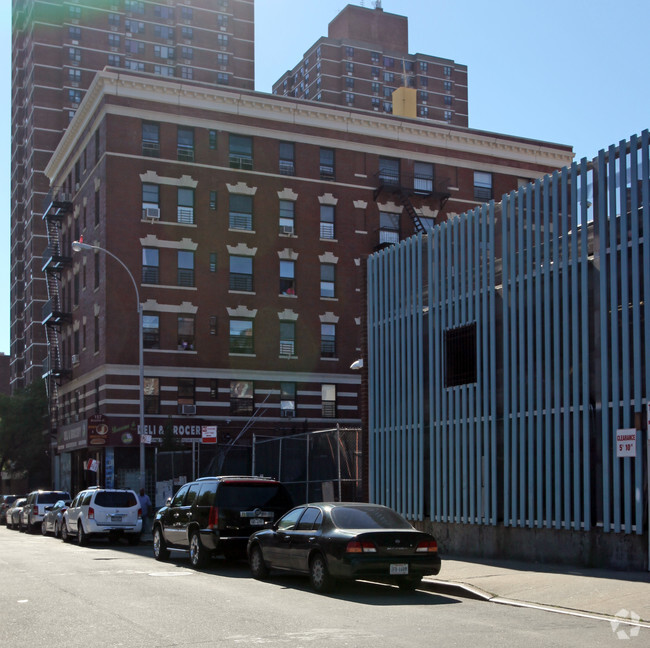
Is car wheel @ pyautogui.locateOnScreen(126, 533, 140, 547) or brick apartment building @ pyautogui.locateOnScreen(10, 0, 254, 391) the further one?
brick apartment building @ pyautogui.locateOnScreen(10, 0, 254, 391)

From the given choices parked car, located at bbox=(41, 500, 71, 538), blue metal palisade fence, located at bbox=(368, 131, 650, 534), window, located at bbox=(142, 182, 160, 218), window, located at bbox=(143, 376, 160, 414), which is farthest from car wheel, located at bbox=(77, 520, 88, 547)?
window, located at bbox=(142, 182, 160, 218)

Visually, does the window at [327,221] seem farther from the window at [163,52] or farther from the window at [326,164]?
the window at [163,52]

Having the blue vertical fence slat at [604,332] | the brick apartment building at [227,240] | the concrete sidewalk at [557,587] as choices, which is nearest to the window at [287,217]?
the brick apartment building at [227,240]

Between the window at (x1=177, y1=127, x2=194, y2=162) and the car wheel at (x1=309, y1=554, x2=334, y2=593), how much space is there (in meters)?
36.0

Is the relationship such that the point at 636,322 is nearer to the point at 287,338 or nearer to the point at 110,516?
the point at 110,516

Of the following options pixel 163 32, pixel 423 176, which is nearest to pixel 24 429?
pixel 423 176

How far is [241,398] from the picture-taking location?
48.3m

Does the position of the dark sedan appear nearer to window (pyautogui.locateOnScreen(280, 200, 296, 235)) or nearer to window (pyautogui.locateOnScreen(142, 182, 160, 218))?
window (pyautogui.locateOnScreen(142, 182, 160, 218))

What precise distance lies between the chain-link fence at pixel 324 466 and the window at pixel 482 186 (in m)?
28.2

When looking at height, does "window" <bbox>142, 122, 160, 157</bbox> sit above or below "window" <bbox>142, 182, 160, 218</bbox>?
above

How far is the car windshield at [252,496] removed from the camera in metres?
19.4

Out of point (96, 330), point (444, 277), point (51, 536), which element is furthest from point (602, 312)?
point (96, 330)

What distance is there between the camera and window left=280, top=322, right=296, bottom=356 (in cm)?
4944

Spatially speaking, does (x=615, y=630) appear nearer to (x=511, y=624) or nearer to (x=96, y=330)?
(x=511, y=624)
